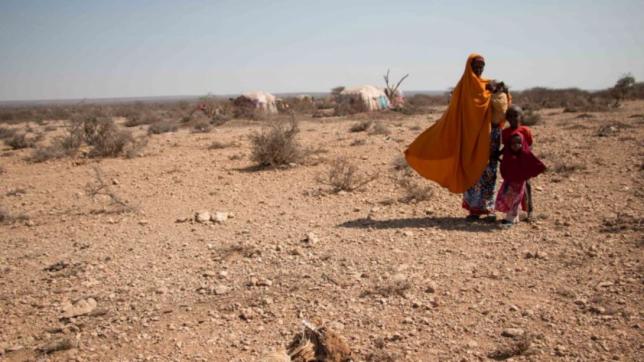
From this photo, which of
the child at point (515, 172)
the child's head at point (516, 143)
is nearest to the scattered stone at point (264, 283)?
the child at point (515, 172)

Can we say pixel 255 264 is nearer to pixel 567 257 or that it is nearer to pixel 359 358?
pixel 359 358

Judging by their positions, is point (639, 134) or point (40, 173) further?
point (639, 134)

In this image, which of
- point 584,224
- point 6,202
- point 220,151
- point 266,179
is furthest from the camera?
point 220,151

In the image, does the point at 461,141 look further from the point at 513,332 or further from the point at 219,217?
the point at 219,217

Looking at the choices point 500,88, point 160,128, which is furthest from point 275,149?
point 160,128

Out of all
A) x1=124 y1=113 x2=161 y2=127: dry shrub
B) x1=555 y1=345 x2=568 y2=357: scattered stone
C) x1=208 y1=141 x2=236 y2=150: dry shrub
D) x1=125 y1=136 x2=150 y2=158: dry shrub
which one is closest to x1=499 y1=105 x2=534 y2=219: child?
x1=555 y1=345 x2=568 y2=357: scattered stone

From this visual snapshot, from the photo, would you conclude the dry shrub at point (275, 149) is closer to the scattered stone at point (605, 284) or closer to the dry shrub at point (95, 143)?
the dry shrub at point (95, 143)

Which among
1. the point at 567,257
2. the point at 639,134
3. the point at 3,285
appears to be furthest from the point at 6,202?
the point at 639,134

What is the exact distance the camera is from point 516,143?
4.57m

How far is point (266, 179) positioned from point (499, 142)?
13.2ft

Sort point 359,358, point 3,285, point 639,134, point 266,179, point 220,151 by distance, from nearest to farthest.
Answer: point 359,358, point 3,285, point 266,179, point 639,134, point 220,151

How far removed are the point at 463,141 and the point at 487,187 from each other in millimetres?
555

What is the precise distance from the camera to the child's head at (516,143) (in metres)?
4.56

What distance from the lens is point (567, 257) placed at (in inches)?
152
